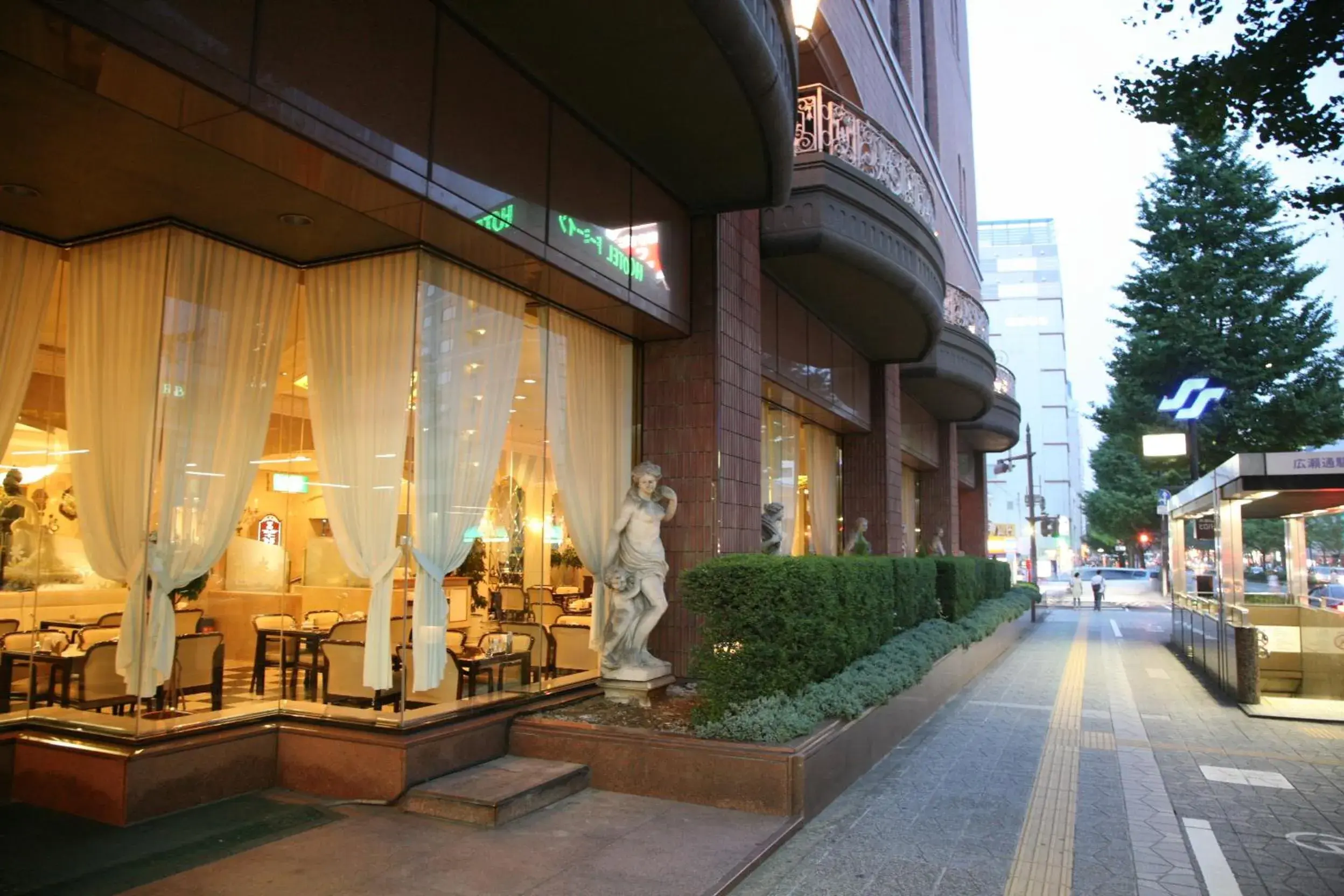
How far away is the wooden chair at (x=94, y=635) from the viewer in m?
6.30

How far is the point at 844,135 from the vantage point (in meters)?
11.0

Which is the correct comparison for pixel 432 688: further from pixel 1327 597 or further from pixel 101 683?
pixel 1327 597

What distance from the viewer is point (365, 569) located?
6609 millimetres

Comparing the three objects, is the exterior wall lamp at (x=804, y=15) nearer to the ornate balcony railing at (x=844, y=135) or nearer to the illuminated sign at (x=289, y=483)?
the ornate balcony railing at (x=844, y=135)

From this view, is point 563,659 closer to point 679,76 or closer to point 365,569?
point 365,569

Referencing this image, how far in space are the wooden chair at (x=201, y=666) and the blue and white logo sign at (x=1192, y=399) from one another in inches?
908

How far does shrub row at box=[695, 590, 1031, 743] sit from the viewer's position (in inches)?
247

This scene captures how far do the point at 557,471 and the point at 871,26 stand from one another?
12.6 meters

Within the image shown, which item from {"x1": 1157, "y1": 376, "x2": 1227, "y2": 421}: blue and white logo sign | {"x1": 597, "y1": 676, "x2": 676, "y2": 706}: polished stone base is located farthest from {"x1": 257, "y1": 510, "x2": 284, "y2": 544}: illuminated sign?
{"x1": 1157, "y1": 376, "x2": 1227, "y2": 421}: blue and white logo sign

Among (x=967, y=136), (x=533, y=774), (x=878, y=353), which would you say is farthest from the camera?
(x=967, y=136)

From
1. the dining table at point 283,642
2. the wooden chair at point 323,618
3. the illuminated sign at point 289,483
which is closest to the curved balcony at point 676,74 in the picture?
the illuminated sign at point 289,483

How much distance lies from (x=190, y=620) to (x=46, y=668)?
193 cm

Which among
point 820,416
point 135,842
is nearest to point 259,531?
point 135,842

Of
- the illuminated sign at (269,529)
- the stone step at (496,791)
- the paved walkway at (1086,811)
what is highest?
the illuminated sign at (269,529)
